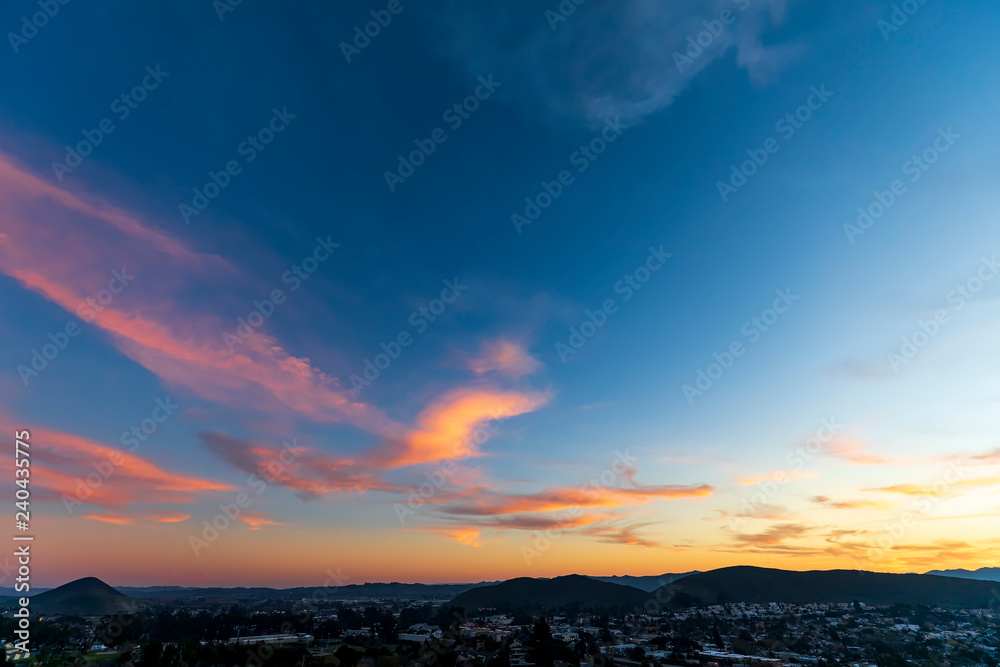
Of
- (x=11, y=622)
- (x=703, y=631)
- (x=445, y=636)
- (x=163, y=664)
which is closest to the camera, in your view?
(x=163, y=664)

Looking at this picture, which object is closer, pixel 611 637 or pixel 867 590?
pixel 611 637

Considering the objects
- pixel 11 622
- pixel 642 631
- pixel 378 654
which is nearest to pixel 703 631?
pixel 642 631

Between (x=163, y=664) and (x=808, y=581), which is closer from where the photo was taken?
(x=163, y=664)

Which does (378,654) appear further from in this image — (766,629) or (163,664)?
(766,629)

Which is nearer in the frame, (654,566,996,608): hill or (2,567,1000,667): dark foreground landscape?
(2,567,1000,667): dark foreground landscape

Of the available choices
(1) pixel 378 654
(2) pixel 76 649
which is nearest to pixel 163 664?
(1) pixel 378 654

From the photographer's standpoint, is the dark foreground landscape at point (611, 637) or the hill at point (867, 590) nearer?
the dark foreground landscape at point (611, 637)

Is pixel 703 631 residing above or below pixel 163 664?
below

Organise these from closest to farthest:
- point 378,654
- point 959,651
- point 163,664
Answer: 1. point 163,664
2. point 378,654
3. point 959,651

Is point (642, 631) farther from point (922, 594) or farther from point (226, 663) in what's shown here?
point (922, 594)

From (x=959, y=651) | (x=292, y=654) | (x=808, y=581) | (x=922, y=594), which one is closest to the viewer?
(x=292, y=654)
